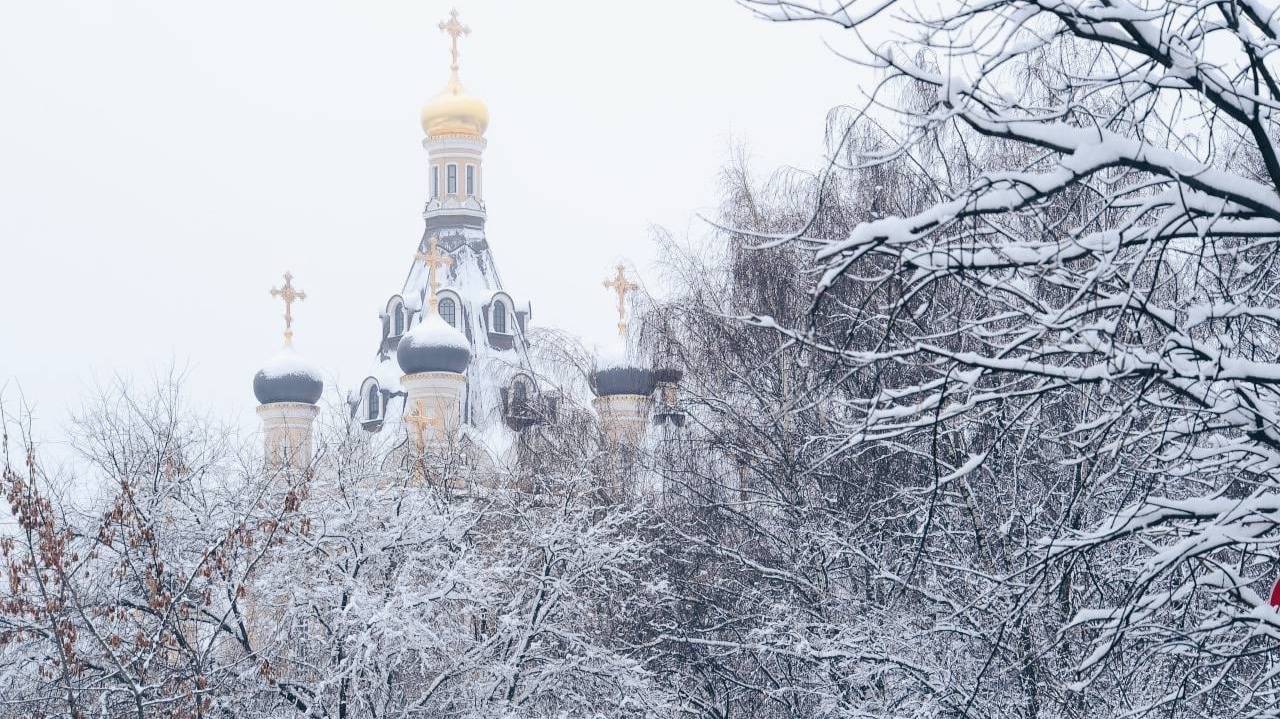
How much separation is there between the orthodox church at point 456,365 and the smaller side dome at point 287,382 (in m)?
0.02

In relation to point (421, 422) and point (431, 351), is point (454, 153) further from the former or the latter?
point (421, 422)

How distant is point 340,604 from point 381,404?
38.9 m

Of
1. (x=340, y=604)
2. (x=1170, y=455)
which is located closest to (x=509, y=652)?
(x=340, y=604)

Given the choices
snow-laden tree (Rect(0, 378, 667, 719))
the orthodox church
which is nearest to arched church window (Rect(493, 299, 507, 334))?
the orthodox church

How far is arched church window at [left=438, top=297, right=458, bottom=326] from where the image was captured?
56719mm

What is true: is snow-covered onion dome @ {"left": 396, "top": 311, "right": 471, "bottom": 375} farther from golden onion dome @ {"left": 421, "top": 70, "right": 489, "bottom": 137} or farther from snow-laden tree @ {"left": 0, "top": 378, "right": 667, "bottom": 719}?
snow-laden tree @ {"left": 0, "top": 378, "right": 667, "bottom": 719}

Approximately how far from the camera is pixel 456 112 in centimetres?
5969

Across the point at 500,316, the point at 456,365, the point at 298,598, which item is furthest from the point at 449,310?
the point at 298,598

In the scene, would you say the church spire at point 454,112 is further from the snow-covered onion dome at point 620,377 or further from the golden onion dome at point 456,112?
the snow-covered onion dome at point 620,377

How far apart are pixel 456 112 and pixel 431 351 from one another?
17.8m

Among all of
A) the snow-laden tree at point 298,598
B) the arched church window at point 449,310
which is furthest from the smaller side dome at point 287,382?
the snow-laden tree at point 298,598

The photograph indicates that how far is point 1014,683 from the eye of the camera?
12.5 meters

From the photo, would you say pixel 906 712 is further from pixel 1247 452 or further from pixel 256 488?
pixel 1247 452

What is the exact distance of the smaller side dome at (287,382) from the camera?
46.6 meters
